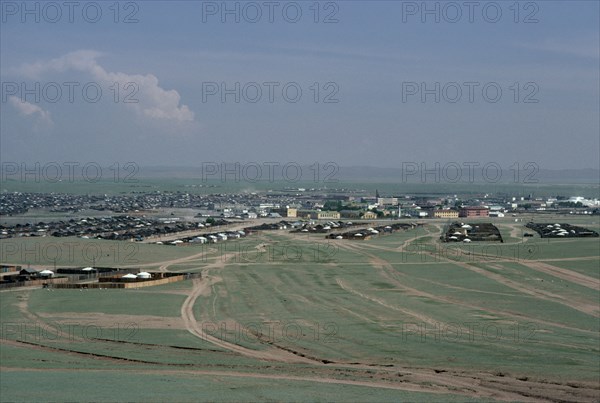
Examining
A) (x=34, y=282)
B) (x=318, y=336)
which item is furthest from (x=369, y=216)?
(x=318, y=336)

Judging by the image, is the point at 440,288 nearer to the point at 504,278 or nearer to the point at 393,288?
the point at 393,288

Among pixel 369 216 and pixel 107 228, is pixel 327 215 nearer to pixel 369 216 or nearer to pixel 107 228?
pixel 369 216

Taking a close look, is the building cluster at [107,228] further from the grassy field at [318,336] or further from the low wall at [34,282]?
the low wall at [34,282]

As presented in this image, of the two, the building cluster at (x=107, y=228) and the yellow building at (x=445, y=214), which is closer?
the building cluster at (x=107, y=228)

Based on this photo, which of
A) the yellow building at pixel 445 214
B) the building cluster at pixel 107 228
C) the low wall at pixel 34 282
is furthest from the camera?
the yellow building at pixel 445 214

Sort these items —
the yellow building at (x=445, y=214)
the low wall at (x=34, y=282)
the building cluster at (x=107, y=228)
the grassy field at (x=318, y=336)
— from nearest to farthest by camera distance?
the grassy field at (x=318, y=336), the low wall at (x=34, y=282), the building cluster at (x=107, y=228), the yellow building at (x=445, y=214)

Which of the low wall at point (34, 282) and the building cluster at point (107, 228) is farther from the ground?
the low wall at point (34, 282)

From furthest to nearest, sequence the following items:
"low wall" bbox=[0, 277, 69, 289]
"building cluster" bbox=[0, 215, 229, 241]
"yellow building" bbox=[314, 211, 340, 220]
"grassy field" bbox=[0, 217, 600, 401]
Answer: "yellow building" bbox=[314, 211, 340, 220] → "building cluster" bbox=[0, 215, 229, 241] → "low wall" bbox=[0, 277, 69, 289] → "grassy field" bbox=[0, 217, 600, 401]

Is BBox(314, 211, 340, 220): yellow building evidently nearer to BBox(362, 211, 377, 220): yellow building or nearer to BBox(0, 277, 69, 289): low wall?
BBox(362, 211, 377, 220): yellow building

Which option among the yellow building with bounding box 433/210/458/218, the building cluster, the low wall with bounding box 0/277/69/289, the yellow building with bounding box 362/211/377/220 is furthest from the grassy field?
the yellow building with bounding box 433/210/458/218

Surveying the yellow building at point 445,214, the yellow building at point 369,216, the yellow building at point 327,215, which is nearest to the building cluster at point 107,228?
the yellow building at point 327,215
